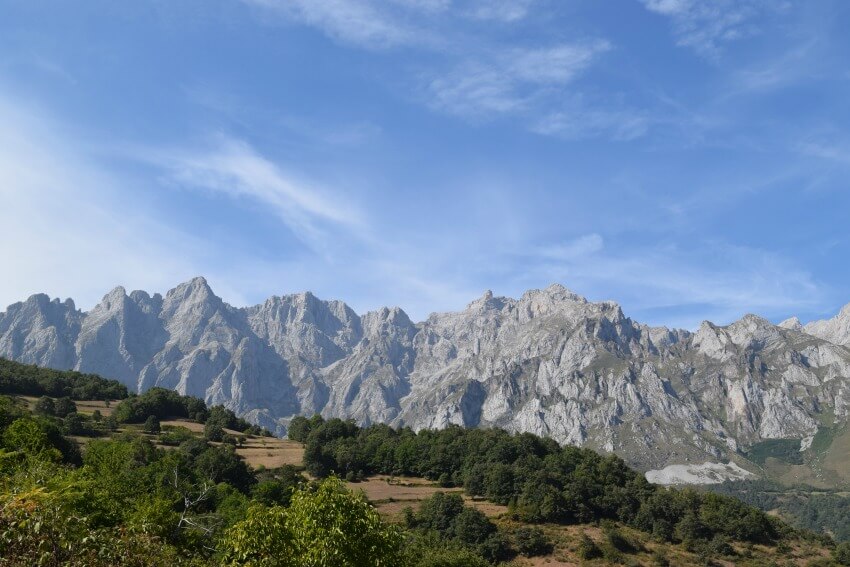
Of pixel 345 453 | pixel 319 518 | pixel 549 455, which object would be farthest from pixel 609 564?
pixel 319 518

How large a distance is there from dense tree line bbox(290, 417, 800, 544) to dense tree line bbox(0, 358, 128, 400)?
196 ft

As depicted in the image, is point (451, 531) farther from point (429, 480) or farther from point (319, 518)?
point (319, 518)

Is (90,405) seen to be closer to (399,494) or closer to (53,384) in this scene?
(53,384)

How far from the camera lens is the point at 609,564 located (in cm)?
9419

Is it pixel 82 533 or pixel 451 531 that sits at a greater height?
pixel 82 533

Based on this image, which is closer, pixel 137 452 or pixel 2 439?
pixel 2 439

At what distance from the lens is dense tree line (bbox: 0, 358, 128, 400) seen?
13688 centimetres

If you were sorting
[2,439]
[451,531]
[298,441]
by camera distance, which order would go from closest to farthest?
[2,439] → [451,531] → [298,441]

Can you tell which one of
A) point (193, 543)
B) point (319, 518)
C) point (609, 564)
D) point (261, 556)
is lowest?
point (609, 564)

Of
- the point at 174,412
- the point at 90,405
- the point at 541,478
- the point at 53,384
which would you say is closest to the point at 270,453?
the point at 174,412

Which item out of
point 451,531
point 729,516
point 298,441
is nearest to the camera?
point 451,531

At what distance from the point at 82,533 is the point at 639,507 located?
119 m

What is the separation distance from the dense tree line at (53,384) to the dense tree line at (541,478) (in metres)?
59.8

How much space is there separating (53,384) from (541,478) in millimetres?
122138
